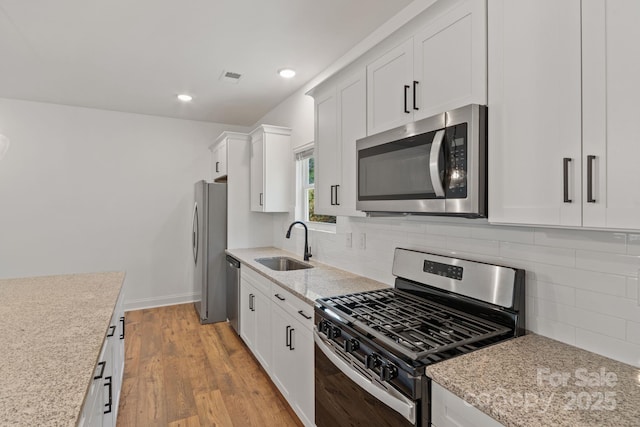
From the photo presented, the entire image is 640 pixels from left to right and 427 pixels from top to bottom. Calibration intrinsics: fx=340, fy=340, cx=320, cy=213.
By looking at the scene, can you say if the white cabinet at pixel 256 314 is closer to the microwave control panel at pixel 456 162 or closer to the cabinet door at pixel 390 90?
the cabinet door at pixel 390 90

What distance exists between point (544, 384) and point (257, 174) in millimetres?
3314

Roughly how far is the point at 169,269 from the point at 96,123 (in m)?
2.05

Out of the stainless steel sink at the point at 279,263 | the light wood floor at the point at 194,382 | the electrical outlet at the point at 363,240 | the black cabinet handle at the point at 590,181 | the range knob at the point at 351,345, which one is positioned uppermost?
the black cabinet handle at the point at 590,181

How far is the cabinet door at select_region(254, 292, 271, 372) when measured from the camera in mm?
2623

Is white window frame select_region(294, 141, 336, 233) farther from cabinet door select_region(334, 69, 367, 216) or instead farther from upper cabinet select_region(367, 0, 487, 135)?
upper cabinet select_region(367, 0, 487, 135)

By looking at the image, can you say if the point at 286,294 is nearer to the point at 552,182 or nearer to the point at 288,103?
the point at 552,182

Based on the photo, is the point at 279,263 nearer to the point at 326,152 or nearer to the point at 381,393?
the point at 326,152

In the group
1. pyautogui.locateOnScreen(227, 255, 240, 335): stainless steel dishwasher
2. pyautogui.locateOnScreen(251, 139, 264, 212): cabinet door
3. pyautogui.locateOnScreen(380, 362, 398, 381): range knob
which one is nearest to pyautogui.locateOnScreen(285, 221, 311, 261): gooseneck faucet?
pyautogui.locateOnScreen(251, 139, 264, 212): cabinet door

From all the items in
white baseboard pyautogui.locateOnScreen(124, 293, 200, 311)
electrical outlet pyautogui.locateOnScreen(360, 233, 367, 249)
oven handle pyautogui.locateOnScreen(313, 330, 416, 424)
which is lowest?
white baseboard pyautogui.locateOnScreen(124, 293, 200, 311)

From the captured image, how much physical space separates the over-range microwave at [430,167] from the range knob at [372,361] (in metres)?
0.64

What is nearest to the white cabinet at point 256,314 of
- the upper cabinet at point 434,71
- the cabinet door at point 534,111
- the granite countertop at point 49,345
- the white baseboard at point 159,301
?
the granite countertop at point 49,345

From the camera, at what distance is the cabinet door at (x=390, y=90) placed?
1674 millimetres

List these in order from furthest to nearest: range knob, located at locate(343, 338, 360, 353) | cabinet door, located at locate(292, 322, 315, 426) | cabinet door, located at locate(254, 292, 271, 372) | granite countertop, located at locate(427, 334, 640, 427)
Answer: cabinet door, located at locate(254, 292, 271, 372)
cabinet door, located at locate(292, 322, 315, 426)
range knob, located at locate(343, 338, 360, 353)
granite countertop, located at locate(427, 334, 640, 427)

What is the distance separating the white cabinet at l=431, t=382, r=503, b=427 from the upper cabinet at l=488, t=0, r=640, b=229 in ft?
2.05
